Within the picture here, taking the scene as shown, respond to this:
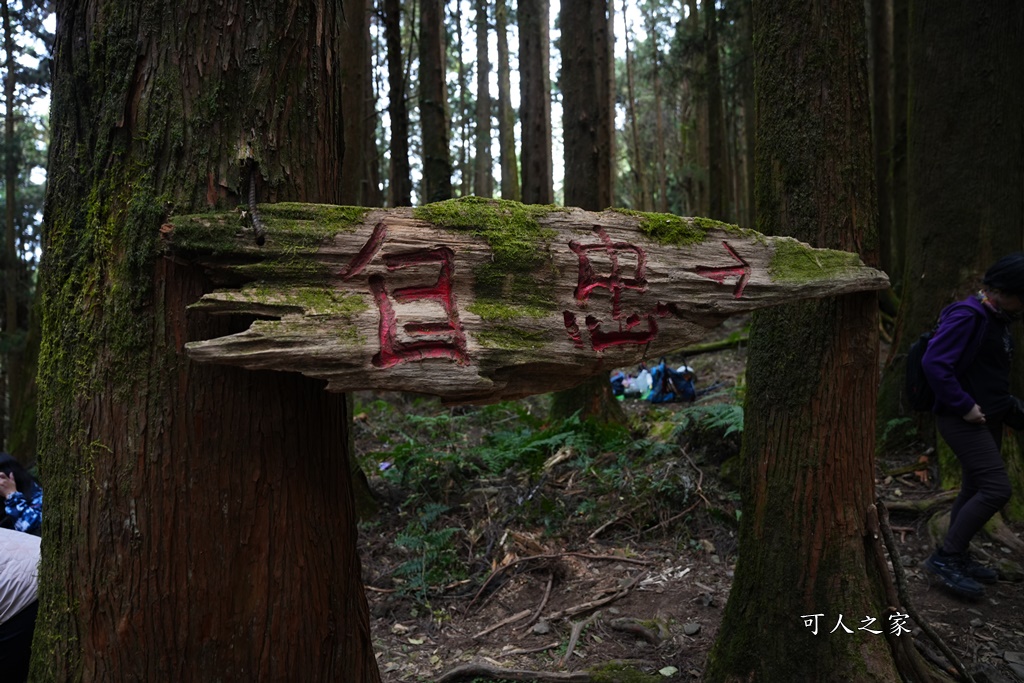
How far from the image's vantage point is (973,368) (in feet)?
13.1

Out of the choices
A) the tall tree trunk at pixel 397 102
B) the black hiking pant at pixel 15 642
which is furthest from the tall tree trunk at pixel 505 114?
the black hiking pant at pixel 15 642

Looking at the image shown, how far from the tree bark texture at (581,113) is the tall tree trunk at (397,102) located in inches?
74.2

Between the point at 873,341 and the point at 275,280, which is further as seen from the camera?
the point at 873,341

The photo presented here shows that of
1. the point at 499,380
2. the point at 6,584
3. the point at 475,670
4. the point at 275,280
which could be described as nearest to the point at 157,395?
the point at 275,280

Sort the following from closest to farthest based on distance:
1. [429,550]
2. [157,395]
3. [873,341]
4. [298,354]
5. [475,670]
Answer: [298,354] → [157,395] → [873,341] → [475,670] → [429,550]

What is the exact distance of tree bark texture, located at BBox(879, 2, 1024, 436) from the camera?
548 centimetres

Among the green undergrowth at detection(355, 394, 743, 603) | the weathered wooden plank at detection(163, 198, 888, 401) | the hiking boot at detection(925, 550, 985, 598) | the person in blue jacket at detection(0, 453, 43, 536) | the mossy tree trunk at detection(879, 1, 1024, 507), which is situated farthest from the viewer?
the mossy tree trunk at detection(879, 1, 1024, 507)

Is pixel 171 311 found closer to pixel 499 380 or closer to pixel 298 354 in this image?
pixel 298 354

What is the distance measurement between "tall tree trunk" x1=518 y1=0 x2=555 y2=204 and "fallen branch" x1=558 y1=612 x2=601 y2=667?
5.79 m

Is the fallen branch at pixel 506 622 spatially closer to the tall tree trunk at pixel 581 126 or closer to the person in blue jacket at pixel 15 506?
the person in blue jacket at pixel 15 506

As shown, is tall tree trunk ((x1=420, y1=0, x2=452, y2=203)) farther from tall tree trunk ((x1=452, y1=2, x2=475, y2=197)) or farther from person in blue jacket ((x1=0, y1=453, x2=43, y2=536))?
tall tree trunk ((x1=452, y1=2, x2=475, y2=197))

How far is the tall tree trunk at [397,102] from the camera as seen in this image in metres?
7.70

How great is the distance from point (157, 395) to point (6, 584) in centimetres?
187

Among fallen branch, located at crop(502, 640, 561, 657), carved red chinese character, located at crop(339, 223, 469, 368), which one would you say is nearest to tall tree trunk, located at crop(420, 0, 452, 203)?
fallen branch, located at crop(502, 640, 561, 657)
